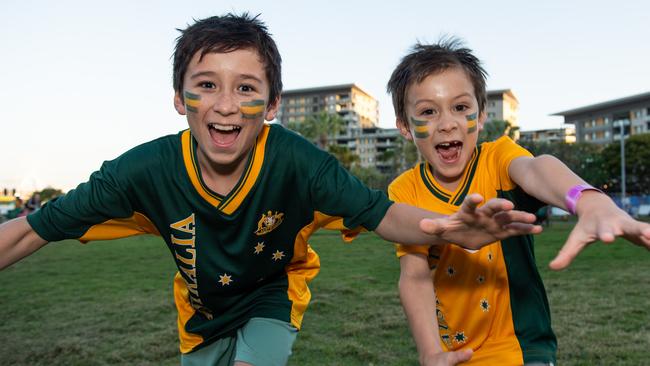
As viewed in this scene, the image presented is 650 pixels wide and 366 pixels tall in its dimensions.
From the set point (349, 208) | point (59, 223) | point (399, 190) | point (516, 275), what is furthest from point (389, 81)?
point (59, 223)

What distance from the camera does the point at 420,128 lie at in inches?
131

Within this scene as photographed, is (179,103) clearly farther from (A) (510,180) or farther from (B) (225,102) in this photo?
(A) (510,180)

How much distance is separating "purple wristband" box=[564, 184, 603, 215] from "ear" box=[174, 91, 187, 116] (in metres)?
2.14

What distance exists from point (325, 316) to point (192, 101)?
5140 millimetres

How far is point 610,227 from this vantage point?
1.88 metres

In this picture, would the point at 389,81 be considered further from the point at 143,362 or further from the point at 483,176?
the point at 143,362

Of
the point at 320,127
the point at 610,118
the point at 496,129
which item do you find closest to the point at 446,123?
the point at 496,129

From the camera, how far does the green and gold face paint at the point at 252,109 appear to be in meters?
3.17

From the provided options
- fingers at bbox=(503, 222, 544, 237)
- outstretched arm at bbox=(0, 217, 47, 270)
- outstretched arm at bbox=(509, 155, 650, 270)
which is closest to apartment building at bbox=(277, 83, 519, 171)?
outstretched arm at bbox=(0, 217, 47, 270)

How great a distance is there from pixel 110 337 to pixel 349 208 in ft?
16.3

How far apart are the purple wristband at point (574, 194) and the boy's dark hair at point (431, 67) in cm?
134

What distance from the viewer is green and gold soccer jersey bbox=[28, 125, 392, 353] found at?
311 cm

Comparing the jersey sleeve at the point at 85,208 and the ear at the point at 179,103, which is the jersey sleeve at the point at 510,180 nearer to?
the ear at the point at 179,103

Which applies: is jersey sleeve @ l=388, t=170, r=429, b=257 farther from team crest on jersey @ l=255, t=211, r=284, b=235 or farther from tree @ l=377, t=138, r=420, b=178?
tree @ l=377, t=138, r=420, b=178
